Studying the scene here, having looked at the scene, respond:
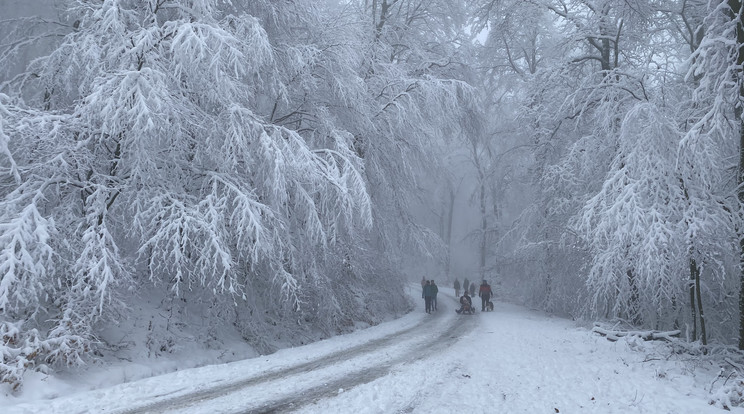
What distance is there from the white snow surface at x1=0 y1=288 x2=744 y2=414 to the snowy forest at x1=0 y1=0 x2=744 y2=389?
1193 mm

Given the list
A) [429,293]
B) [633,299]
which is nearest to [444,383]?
[633,299]

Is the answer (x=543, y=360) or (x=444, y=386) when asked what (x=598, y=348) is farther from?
(x=444, y=386)

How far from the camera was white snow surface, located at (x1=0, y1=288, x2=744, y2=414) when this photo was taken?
5.62m

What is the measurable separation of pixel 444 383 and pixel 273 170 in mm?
4731

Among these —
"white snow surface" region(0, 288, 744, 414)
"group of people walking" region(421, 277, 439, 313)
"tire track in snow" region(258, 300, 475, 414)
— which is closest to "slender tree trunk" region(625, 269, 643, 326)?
"white snow surface" region(0, 288, 744, 414)

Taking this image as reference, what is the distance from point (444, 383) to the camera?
6789mm

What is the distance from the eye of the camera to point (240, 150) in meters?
8.56

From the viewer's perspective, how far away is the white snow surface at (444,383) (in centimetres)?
562

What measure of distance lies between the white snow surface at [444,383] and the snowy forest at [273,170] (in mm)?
1193

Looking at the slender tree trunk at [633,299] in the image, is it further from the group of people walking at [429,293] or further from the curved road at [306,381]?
the group of people walking at [429,293]

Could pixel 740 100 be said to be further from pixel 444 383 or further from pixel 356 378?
pixel 356 378

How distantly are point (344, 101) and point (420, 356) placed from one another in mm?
6372

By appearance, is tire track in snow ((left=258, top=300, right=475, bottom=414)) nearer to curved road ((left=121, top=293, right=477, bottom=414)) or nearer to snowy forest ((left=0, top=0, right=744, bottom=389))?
curved road ((left=121, top=293, right=477, bottom=414))

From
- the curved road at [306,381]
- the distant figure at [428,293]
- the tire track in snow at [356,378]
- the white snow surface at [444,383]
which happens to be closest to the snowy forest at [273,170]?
the white snow surface at [444,383]
